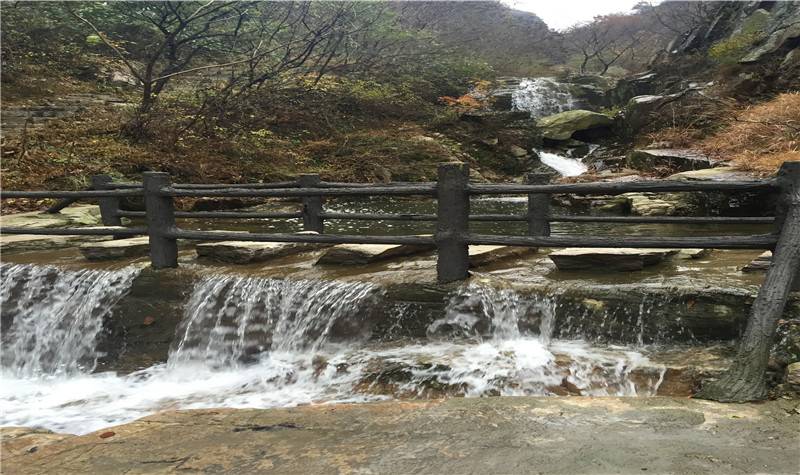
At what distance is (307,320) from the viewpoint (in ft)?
14.8

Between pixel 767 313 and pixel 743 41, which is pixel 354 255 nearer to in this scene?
pixel 767 313

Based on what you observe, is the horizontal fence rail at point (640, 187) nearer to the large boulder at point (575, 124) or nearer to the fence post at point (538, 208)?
the fence post at point (538, 208)

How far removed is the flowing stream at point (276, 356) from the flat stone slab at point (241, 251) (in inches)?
23.2

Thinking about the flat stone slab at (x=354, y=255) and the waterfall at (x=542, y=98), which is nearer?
the flat stone slab at (x=354, y=255)

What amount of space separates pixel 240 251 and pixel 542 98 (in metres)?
19.9

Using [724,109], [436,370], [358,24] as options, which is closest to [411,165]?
[358,24]

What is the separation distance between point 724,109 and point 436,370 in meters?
12.8

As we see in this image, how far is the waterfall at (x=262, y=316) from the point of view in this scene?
4445 millimetres

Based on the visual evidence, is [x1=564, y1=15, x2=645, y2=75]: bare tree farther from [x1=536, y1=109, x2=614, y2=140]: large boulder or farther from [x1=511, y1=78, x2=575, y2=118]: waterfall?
[x1=536, y1=109, x2=614, y2=140]: large boulder

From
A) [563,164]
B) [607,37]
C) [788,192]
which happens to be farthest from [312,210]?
[607,37]

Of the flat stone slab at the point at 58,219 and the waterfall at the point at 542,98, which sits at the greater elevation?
the waterfall at the point at 542,98

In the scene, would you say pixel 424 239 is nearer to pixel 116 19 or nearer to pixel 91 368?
pixel 91 368

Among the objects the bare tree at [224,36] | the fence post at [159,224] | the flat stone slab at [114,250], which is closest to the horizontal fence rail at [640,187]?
the fence post at [159,224]

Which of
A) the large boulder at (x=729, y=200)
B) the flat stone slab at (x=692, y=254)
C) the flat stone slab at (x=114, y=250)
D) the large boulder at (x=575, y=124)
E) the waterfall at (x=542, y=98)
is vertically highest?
the waterfall at (x=542, y=98)
